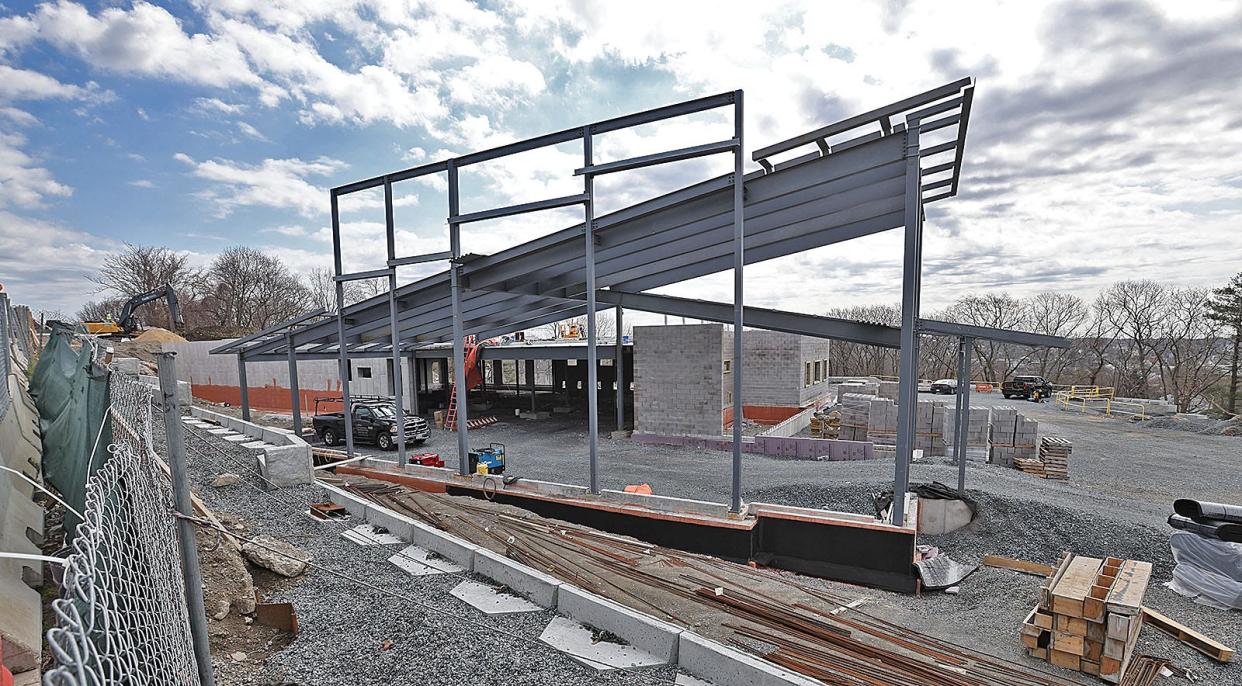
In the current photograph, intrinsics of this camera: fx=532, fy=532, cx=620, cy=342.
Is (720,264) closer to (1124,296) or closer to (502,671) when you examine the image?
(502,671)

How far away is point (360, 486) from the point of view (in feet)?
32.2

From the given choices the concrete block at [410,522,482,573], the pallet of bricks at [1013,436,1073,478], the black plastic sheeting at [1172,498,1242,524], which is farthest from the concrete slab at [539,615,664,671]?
the pallet of bricks at [1013,436,1073,478]

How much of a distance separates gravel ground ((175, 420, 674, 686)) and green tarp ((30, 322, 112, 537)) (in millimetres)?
1967

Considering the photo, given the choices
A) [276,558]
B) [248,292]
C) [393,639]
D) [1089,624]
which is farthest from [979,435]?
[248,292]

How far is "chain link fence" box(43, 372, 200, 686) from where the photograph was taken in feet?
5.09

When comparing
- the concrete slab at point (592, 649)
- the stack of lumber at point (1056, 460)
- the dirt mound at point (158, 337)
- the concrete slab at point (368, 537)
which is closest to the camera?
the concrete slab at point (592, 649)

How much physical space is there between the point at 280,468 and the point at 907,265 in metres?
10.8

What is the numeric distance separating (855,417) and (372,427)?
639 inches

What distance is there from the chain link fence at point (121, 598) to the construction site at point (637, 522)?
30 mm

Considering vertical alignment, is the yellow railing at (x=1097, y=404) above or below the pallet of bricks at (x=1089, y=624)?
below

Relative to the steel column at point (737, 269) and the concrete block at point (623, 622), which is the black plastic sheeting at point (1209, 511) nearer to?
the steel column at point (737, 269)

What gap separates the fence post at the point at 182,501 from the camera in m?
2.76

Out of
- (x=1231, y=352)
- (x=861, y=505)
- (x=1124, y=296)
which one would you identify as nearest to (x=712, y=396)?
(x=861, y=505)

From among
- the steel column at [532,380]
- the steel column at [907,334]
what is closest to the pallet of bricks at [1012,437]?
the steel column at [907,334]
